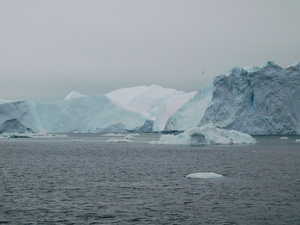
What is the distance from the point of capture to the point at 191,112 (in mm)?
89500

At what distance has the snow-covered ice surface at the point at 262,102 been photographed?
71.2 metres

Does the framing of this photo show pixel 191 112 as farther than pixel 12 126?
Yes

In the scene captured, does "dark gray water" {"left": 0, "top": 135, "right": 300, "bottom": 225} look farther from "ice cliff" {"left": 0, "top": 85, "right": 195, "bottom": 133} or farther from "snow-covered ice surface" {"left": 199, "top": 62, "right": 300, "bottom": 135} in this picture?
"ice cliff" {"left": 0, "top": 85, "right": 195, "bottom": 133}

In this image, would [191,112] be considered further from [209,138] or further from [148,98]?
[148,98]

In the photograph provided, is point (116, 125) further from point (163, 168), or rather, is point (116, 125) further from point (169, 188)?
point (169, 188)

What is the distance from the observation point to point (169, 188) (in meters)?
21.1

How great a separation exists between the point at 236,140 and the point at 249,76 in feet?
58.7

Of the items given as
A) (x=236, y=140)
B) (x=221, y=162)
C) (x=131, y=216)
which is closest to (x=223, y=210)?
(x=131, y=216)

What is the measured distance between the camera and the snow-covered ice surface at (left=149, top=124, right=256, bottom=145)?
53.1m

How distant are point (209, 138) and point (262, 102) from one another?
64.7 ft

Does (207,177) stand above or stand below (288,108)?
below

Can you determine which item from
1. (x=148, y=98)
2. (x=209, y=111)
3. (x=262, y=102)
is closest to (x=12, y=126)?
(x=209, y=111)

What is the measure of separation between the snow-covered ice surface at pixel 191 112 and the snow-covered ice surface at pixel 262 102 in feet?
45.5

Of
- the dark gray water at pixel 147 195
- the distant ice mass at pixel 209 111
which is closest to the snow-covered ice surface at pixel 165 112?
the distant ice mass at pixel 209 111
